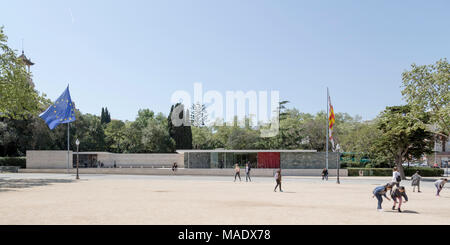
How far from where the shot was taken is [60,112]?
39.2 m

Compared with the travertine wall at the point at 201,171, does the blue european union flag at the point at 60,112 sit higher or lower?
higher

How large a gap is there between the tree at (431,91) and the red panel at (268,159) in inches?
720

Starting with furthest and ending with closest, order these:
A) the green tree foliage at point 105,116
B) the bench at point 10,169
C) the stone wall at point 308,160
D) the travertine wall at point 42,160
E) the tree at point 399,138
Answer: the green tree foliage at point 105,116 → the travertine wall at point 42,160 → the bench at point 10,169 → the stone wall at point 308,160 → the tree at point 399,138

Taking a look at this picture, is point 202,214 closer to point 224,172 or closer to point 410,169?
point 224,172

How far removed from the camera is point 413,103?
3406 centimetres

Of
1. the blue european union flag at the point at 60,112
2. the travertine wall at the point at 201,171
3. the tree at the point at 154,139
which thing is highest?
the blue european union flag at the point at 60,112

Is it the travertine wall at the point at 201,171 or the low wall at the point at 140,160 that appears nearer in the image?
the travertine wall at the point at 201,171

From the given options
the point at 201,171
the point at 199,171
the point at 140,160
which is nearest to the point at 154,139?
the point at 140,160

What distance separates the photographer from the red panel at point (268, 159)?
157ft

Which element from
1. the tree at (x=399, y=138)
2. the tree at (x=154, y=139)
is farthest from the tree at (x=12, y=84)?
the tree at (x=399, y=138)

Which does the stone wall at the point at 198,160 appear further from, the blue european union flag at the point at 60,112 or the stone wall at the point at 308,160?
the blue european union flag at the point at 60,112

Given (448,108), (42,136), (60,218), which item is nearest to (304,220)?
(60,218)

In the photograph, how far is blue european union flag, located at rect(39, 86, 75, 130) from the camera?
38.3 meters

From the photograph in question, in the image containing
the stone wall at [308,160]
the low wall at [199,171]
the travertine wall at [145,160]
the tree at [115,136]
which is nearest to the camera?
the low wall at [199,171]
